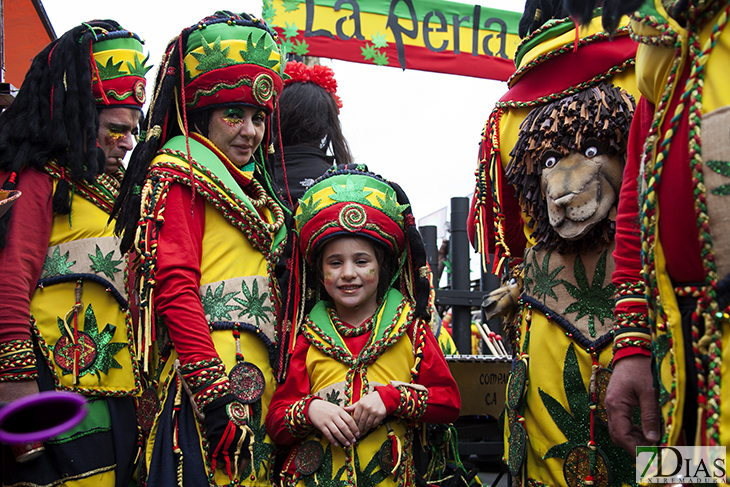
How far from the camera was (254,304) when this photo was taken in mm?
2443

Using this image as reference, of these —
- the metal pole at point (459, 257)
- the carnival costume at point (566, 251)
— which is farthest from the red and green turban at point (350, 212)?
the metal pole at point (459, 257)

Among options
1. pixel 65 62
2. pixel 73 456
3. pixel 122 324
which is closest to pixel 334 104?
pixel 65 62

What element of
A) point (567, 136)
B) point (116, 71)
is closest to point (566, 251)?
point (567, 136)

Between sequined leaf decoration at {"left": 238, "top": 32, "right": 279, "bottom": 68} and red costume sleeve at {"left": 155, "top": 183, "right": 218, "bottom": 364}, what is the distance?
1.97 feet

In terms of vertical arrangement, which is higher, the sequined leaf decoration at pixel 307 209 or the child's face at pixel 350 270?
the sequined leaf decoration at pixel 307 209

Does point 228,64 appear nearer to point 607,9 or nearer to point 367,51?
point 607,9

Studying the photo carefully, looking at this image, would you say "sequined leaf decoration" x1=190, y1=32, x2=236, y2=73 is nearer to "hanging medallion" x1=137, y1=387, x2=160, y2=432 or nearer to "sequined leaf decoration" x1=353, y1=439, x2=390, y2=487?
"hanging medallion" x1=137, y1=387, x2=160, y2=432

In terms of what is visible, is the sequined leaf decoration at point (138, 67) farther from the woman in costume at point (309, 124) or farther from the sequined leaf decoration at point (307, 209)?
→ the sequined leaf decoration at point (307, 209)

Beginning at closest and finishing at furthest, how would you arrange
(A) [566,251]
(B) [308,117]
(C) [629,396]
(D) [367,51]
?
(C) [629,396] < (A) [566,251] < (B) [308,117] < (D) [367,51]

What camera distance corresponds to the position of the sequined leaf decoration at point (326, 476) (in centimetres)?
228

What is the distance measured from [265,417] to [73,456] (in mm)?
791

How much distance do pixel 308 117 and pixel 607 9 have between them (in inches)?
93.9

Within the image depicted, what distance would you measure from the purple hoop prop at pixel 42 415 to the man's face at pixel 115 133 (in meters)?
1.81

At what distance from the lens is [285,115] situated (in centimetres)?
365
